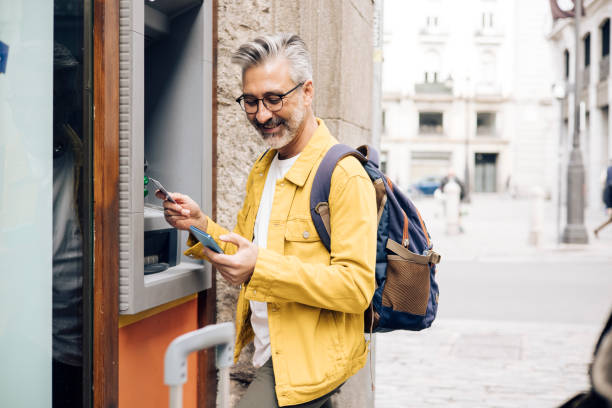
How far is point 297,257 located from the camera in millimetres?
2174

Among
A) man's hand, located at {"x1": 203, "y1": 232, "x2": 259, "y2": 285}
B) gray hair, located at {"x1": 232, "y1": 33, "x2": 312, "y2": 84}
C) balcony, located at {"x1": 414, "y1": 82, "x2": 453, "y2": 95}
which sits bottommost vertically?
man's hand, located at {"x1": 203, "y1": 232, "x2": 259, "y2": 285}

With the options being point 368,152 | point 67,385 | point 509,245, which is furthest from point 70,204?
point 509,245

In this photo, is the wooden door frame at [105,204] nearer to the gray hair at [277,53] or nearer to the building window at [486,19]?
the gray hair at [277,53]

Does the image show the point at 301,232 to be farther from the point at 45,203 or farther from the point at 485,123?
the point at 485,123

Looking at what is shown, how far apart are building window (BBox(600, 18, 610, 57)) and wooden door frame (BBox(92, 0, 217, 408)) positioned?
105 ft

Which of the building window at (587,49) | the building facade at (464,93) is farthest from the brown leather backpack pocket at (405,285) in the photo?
the building facade at (464,93)

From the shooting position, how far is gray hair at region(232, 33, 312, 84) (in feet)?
7.19

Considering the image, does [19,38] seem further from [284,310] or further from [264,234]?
[284,310]

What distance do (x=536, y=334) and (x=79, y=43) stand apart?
6.05 metres

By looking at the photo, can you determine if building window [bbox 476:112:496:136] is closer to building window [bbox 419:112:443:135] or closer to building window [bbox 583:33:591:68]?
building window [bbox 419:112:443:135]

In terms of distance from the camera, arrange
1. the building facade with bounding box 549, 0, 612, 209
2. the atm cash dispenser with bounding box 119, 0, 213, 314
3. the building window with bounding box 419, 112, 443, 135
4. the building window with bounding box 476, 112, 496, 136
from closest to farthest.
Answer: the atm cash dispenser with bounding box 119, 0, 213, 314, the building facade with bounding box 549, 0, 612, 209, the building window with bounding box 476, 112, 496, 136, the building window with bounding box 419, 112, 443, 135

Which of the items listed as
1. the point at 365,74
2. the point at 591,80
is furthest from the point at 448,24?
the point at 365,74

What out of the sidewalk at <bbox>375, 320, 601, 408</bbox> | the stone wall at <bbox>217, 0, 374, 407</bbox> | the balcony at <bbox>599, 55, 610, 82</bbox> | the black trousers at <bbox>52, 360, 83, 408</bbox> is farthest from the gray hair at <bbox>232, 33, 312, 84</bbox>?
the balcony at <bbox>599, 55, 610, 82</bbox>

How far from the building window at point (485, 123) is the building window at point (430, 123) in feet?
9.58
